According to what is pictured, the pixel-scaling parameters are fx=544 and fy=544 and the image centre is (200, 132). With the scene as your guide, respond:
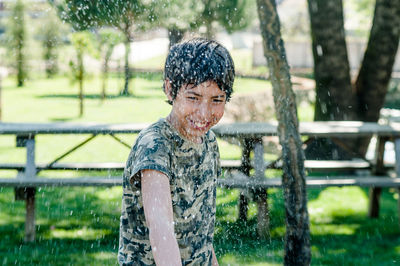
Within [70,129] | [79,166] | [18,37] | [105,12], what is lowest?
[79,166]

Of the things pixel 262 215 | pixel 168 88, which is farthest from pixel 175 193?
pixel 262 215

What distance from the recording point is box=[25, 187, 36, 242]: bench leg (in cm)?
519

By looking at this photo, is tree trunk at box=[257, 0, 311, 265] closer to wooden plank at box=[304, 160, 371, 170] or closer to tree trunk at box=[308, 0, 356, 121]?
wooden plank at box=[304, 160, 371, 170]

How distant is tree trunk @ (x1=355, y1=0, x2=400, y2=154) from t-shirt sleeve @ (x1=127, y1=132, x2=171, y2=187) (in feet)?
22.6

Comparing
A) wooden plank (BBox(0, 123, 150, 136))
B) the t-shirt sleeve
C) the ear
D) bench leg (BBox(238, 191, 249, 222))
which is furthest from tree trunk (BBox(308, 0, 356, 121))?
the t-shirt sleeve

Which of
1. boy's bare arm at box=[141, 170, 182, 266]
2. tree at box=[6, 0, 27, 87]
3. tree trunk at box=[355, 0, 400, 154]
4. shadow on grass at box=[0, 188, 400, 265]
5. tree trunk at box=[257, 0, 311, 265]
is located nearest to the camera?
boy's bare arm at box=[141, 170, 182, 266]

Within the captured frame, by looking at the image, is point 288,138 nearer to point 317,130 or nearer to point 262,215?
point 262,215

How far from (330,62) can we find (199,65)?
670 centimetres

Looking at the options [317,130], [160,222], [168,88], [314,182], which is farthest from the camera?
[317,130]

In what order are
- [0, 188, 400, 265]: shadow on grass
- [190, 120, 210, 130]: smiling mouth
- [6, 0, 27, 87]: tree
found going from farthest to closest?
[6, 0, 27, 87]: tree
[0, 188, 400, 265]: shadow on grass
[190, 120, 210, 130]: smiling mouth

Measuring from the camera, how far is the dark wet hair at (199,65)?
1682mm

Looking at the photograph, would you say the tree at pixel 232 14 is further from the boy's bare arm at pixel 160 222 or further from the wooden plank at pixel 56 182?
the boy's bare arm at pixel 160 222

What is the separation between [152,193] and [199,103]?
343 millimetres

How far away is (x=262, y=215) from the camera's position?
17.7 feet
